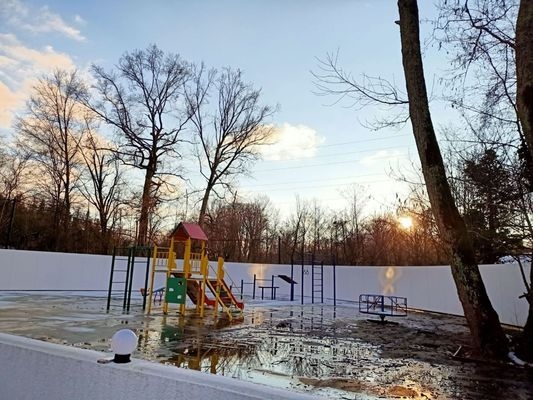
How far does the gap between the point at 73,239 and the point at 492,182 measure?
62.9 ft

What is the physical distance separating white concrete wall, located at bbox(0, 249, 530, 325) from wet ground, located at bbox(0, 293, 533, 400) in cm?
171

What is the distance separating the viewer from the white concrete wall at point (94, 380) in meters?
1.90

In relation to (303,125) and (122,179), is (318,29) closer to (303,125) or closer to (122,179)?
(303,125)

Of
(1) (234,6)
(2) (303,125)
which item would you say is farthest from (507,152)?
(2) (303,125)

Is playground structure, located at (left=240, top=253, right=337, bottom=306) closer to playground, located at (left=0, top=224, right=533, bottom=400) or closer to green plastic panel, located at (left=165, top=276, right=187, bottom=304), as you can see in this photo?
playground, located at (left=0, top=224, right=533, bottom=400)

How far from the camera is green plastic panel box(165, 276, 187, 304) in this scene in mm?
10297

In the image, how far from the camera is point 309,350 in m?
6.21

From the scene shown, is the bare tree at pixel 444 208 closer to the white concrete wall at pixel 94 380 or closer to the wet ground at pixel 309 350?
the wet ground at pixel 309 350

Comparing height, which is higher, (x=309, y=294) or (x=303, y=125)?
(x=303, y=125)

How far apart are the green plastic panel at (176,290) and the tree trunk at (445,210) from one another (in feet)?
22.2

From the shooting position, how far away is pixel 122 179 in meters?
23.4

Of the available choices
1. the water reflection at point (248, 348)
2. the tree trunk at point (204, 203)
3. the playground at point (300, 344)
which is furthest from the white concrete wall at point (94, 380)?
the tree trunk at point (204, 203)

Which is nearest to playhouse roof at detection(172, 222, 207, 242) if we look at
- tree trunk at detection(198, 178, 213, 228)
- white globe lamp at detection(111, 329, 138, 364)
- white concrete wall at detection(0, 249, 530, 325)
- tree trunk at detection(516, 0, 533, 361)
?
white concrete wall at detection(0, 249, 530, 325)

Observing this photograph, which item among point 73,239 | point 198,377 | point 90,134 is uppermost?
point 90,134
